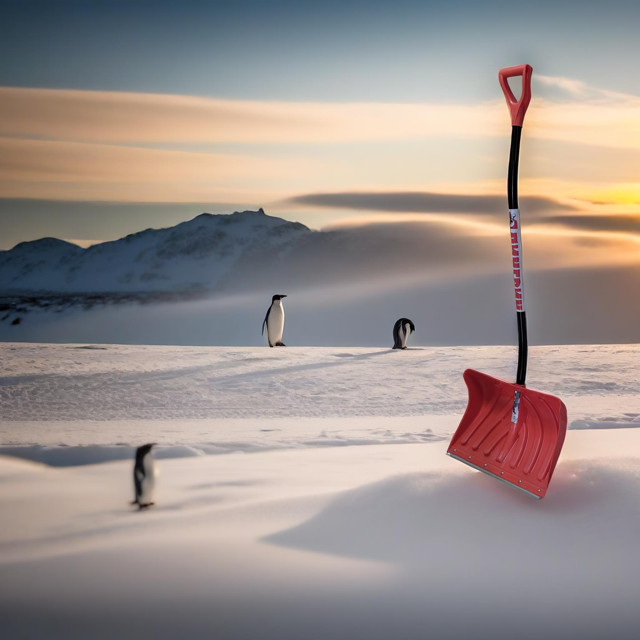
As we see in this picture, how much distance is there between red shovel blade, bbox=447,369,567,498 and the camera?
227cm

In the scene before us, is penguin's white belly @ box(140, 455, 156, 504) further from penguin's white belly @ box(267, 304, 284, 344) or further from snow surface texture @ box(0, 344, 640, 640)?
penguin's white belly @ box(267, 304, 284, 344)

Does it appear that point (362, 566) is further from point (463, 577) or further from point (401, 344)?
point (401, 344)

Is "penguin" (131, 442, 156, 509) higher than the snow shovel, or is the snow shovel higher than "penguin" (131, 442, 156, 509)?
the snow shovel

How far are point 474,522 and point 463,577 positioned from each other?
30cm

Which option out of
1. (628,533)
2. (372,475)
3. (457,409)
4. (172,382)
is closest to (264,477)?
(372,475)

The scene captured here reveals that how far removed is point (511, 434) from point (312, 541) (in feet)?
2.63

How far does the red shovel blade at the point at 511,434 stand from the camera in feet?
7.43

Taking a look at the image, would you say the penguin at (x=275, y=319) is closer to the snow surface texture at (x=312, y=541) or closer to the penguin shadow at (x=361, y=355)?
the penguin shadow at (x=361, y=355)

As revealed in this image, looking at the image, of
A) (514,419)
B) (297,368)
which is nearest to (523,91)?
(514,419)

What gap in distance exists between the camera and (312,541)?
216cm

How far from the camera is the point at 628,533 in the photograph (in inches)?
83.4

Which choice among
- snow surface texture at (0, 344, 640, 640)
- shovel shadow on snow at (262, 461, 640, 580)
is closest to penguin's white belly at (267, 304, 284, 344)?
snow surface texture at (0, 344, 640, 640)

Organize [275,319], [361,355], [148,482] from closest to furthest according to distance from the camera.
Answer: [148,482]
[361,355]
[275,319]

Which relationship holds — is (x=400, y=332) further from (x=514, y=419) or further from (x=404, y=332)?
(x=514, y=419)
